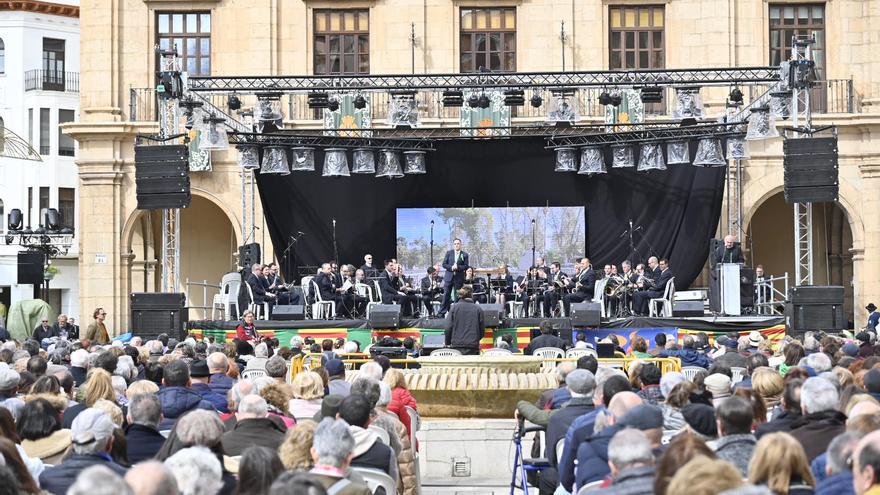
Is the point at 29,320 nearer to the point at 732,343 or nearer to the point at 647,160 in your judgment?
the point at 647,160

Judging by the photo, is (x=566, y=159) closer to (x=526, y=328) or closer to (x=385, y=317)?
(x=526, y=328)

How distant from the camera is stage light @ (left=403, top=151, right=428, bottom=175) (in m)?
27.6

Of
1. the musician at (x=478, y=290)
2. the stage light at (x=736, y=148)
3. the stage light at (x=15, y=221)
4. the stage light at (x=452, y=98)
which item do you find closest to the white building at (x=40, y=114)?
the stage light at (x=15, y=221)

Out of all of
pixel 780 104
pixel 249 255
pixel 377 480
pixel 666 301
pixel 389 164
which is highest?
pixel 780 104

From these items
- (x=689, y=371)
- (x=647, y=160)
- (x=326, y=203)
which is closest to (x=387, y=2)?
(x=326, y=203)

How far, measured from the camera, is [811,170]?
21.8 m

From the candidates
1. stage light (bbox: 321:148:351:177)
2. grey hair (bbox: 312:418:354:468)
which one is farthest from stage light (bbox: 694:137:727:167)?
grey hair (bbox: 312:418:354:468)

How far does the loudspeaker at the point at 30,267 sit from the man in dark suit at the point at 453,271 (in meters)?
10.0

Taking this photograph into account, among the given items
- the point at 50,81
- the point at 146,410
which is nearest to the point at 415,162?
the point at 146,410

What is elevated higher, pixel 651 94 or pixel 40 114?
pixel 40 114

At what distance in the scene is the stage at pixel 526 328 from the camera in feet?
77.3

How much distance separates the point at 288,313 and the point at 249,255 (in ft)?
11.8

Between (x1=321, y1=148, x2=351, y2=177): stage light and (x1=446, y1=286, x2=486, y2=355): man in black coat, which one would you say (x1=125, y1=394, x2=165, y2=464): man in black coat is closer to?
(x1=446, y1=286, x2=486, y2=355): man in black coat

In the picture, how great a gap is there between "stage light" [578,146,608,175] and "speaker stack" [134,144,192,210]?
835 cm
